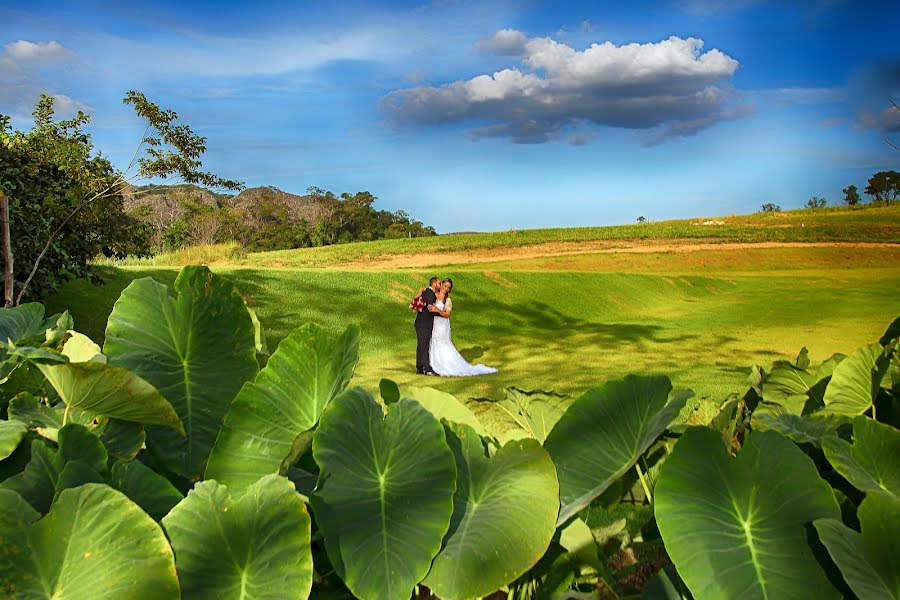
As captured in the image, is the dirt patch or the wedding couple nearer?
the wedding couple

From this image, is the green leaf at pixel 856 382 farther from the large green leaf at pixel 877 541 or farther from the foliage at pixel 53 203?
the foliage at pixel 53 203

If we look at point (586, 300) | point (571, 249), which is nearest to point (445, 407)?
point (586, 300)

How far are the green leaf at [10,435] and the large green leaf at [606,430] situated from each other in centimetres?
52

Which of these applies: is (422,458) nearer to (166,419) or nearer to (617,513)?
(166,419)

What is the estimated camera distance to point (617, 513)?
3570 mm

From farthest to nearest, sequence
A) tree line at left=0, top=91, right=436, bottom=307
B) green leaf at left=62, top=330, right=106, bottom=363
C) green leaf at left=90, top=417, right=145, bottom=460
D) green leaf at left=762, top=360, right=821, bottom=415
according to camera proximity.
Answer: tree line at left=0, top=91, right=436, bottom=307 < green leaf at left=762, top=360, right=821, bottom=415 < green leaf at left=62, top=330, right=106, bottom=363 < green leaf at left=90, top=417, right=145, bottom=460

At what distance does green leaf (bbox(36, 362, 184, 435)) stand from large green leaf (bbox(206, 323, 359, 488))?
0.22 feet

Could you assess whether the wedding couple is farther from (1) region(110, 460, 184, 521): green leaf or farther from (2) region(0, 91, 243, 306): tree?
(1) region(110, 460, 184, 521): green leaf

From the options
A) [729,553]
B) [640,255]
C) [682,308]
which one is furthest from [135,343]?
[640,255]

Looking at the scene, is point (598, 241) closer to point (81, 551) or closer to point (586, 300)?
point (586, 300)

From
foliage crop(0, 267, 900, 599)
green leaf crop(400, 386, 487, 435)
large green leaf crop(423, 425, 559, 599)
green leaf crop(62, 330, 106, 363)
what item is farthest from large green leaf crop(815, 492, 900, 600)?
green leaf crop(62, 330, 106, 363)

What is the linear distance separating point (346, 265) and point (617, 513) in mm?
19306

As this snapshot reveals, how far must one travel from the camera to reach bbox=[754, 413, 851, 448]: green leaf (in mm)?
825

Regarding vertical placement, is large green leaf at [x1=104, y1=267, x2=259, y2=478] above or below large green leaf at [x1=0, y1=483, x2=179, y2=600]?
above
